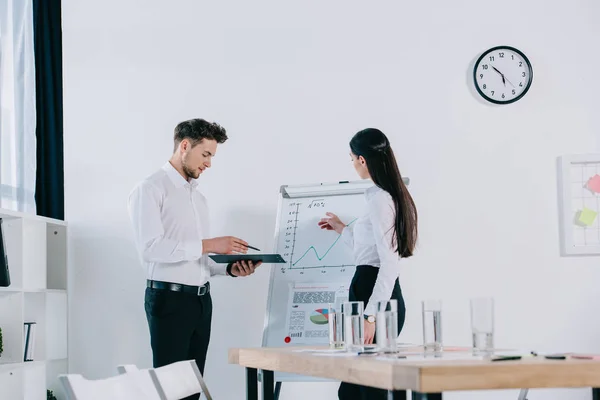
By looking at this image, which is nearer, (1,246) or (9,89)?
(1,246)

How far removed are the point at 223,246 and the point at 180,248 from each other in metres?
0.25

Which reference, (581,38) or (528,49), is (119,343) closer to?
(528,49)

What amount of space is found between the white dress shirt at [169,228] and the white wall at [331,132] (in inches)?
26.2

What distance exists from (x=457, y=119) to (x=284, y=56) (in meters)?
1.02

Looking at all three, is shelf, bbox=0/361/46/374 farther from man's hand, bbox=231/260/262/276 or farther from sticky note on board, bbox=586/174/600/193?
sticky note on board, bbox=586/174/600/193

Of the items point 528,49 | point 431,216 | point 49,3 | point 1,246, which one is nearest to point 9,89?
point 49,3

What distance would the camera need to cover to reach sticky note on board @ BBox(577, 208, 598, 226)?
14.6 ft

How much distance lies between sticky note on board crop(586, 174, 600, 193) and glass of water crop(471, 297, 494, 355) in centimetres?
285

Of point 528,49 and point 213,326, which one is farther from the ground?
point 528,49

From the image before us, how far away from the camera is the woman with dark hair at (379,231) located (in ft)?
10.2

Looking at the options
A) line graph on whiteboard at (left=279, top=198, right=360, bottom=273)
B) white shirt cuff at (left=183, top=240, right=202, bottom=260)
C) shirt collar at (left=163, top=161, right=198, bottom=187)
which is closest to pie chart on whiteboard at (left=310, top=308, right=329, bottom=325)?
line graph on whiteboard at (left=279, top=198, right=360, bottom=273)

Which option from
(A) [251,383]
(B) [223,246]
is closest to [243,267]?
(B) [223,246]

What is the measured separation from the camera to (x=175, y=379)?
7.45 ft

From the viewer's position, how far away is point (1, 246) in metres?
3.69
